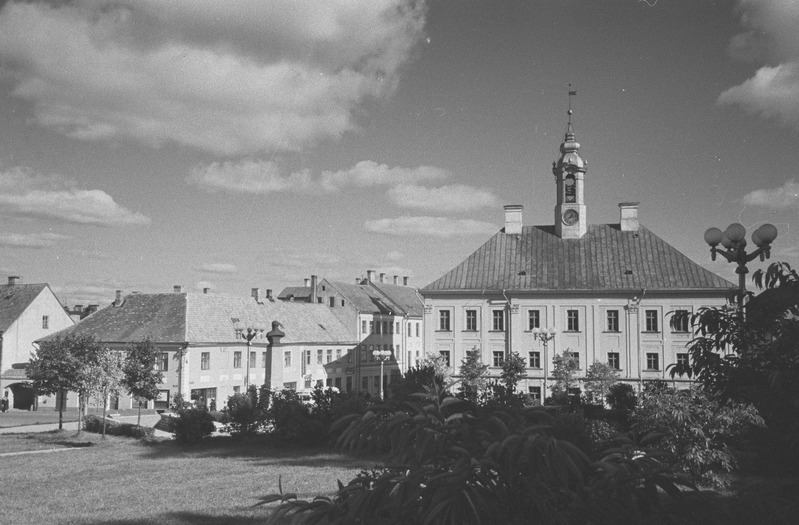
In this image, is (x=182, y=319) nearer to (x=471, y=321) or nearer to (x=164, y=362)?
(x=164, y=362)

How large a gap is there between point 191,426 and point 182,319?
23.4m

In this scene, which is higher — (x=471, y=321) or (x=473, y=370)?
(x=471, y=321)

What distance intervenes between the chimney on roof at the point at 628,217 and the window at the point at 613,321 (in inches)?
270

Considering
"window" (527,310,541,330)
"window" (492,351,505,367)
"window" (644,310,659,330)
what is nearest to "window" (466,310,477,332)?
"window" (492,351,505,367)

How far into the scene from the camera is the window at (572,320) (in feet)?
153

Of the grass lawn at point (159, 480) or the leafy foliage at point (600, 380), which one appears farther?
the leafy foliage at point (600, 380)

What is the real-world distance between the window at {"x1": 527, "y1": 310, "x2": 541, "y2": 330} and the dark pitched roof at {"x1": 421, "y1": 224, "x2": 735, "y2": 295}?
5.67ft

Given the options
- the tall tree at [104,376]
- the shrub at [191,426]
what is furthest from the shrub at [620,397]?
the tall tree at [104,376]

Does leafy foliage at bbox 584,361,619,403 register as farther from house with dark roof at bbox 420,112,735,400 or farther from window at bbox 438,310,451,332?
window at bbox 438,310,451,332

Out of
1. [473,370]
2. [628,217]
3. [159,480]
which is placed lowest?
[159,480]

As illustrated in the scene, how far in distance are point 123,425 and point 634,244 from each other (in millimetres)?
35906

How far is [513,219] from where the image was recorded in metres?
51.3

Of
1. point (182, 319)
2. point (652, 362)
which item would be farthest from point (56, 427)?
point (652, 362)

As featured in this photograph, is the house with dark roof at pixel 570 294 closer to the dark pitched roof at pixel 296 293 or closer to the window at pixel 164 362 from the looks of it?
the window at pixel 164 362
